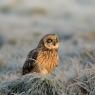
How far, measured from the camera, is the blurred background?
16.6 metres

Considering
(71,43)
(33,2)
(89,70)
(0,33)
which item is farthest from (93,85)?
(33,2)

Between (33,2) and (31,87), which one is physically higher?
(33,2)

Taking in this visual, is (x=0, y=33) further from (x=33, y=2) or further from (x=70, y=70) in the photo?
(x=70, y=70)

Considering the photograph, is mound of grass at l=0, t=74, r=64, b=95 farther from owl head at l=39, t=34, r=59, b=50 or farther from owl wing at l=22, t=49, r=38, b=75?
owl head at l=39, t=34, r=59, b=50

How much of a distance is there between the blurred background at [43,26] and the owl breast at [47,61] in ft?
4.79

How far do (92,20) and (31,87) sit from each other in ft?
45.2

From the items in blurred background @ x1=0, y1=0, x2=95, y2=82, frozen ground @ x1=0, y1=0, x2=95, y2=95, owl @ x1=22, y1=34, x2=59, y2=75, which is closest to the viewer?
owl @ x1=22, y1=34, x2=59, y2=75

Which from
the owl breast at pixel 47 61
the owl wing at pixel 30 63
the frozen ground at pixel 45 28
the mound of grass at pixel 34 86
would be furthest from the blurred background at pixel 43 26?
the mound of grass at pixel 34 86

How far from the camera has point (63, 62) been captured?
13.4 metres

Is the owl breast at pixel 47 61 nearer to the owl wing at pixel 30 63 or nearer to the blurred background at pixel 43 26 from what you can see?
the owl wing at pixel 30 63

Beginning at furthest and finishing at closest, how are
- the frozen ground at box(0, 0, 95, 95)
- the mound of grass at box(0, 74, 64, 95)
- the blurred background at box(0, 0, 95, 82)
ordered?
the blurred background at box(0, 0, 95, 82) < the frozen ground at box(0, 0, 95, 95) < the mound of grass at box(0, 74, 64, 95)

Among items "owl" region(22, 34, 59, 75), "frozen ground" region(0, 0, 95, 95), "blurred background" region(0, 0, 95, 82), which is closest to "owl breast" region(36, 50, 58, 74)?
"owl" region(22, 34, 59, 75)

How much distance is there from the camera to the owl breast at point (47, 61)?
1148 cm

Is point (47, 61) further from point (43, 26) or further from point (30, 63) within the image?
point (43, 26)
